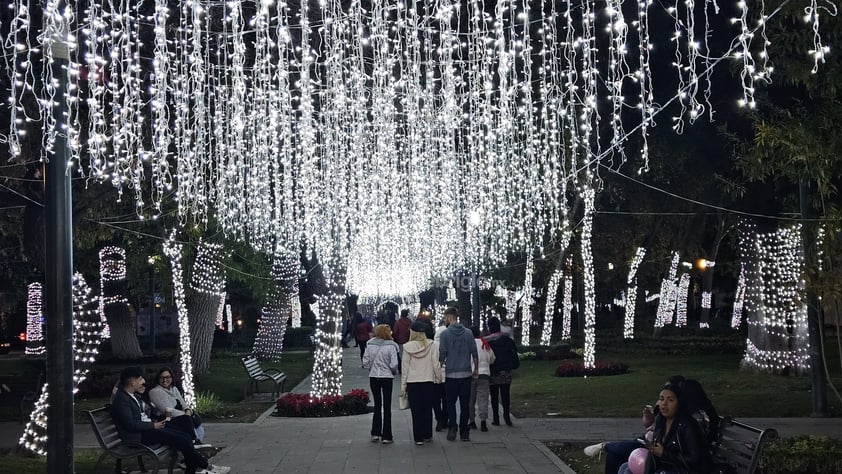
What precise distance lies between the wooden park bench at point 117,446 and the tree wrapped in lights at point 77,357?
1.34 feet

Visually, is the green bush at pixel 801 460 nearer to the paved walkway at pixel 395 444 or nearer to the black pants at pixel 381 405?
the paved walkway at pixel 395 444

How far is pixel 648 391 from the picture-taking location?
20125 millimetres

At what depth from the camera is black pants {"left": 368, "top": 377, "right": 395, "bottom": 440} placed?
503 inches

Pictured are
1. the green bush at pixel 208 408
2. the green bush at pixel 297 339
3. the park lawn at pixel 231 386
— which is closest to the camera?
the green bush at pixel 208 408

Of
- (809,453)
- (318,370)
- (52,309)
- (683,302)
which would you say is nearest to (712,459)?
(809,453)

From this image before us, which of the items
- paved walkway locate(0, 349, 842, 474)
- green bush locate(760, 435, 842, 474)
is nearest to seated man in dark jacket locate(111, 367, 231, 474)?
paved walkway locate(0, 349, 842, 474)

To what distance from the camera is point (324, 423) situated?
50.0ft

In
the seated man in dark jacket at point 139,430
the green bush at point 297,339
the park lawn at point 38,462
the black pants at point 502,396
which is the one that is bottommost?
the green bush at point 297,339

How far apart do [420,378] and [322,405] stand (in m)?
4.10

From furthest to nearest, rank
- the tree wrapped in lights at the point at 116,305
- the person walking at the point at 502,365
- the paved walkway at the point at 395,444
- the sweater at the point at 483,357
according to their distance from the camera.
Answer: the tree wrapped in lights at the point at 116,305 < the person walking at the point at 502,365 < the sweater at the point at 483,357 < the paved walkway at the point at 395,444

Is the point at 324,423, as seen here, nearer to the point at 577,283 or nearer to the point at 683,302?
the point at 577,283

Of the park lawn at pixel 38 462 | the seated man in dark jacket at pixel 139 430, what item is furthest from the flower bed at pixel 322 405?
the seated man in dark jacket at pixel 139 430

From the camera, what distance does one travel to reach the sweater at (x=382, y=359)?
1301 centimetres

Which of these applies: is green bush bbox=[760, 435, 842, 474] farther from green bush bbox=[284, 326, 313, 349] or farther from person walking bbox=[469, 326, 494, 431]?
green bush bbox=[284, 326, 313, 349]
